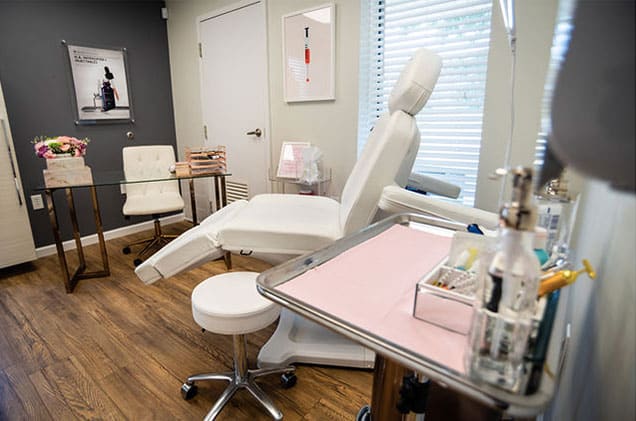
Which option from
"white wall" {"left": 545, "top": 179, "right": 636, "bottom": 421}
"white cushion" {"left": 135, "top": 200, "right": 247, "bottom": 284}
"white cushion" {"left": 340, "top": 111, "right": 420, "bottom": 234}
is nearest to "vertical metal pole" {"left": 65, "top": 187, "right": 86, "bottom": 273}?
"white cushion" {"left": 135, "top": 200, "right": 247, "bottom": 284}

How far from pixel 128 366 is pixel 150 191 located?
1.95m

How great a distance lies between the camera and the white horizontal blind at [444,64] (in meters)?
1.95

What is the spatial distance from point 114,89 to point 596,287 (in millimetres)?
3881

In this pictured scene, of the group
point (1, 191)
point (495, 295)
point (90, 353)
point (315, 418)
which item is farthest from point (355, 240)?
point (1, 191)

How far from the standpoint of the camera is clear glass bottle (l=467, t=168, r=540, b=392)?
1.32ft

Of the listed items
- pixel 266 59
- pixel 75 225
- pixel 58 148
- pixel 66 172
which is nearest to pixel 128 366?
pixel 75 225

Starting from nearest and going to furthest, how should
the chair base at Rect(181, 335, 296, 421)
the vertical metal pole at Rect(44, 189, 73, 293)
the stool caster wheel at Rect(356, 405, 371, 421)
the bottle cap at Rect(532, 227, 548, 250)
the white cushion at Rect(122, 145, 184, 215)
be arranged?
1. the bottle cap at Rect(532, 227, 548, 250)
2. the stool caster wheel at Rect(356, 405, 371, 421)
3. the chair base at Rect(181, 335, 296, 421)
4. the vertical metal pole at Rect(44, 189, 73, 293)
5. the white cushion at Rect(122, 145, 184, 215)

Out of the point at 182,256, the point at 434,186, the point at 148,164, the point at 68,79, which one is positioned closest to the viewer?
the point at 182,256

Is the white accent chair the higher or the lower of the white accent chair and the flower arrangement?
the lower

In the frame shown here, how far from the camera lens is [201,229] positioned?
1.58 meters

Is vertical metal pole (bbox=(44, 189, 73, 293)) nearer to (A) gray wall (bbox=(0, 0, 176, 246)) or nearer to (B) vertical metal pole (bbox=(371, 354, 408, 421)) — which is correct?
(A) gray wall (bbox=(0, 0, 176, 246))

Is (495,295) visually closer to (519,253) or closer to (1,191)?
(519,253)

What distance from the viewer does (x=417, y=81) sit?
1.43 m

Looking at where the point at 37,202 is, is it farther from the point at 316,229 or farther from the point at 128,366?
the point at 316,229
